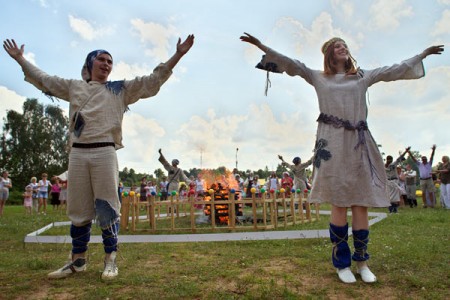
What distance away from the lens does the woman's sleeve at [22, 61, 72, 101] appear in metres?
3.95

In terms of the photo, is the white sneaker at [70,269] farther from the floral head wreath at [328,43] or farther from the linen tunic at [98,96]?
the floral head wreath at [328,43]

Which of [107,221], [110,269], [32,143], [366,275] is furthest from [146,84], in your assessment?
[32,143]

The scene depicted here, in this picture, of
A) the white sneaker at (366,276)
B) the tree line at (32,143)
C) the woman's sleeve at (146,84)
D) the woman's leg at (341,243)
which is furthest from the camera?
the tree line at (32,143)

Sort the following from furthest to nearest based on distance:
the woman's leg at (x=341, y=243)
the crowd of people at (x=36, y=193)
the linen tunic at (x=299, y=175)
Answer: the crowd of people at (x=36, y=193), the linen tunic at (x=299, y=175), the woman's leg at (x=341, y=243)

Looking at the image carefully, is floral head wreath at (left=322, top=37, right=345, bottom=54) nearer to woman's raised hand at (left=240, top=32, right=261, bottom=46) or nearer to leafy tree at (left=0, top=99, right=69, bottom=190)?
woman's raised hand at (left=240, top=32, right=261, bottom=46)

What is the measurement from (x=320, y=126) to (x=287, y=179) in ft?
42.9

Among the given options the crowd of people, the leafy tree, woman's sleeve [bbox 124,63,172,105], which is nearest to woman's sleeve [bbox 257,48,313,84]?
woman's sleeve [bbox 124,63,172,105]

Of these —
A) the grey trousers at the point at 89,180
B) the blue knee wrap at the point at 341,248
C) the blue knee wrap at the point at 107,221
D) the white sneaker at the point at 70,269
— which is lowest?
the white sneaker at the point at 70,269

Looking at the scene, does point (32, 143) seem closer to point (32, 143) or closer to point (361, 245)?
point (32, 143)

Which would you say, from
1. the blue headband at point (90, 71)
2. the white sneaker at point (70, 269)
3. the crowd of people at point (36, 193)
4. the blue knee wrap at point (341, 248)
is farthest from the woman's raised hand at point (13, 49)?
the crowd of people at point (36, 193)

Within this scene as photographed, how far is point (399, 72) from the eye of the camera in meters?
3.72

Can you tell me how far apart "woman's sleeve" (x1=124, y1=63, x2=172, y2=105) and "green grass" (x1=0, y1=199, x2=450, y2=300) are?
1.98 m

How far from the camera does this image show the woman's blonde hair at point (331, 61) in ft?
12.3

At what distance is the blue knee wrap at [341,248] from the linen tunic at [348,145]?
0.30m
